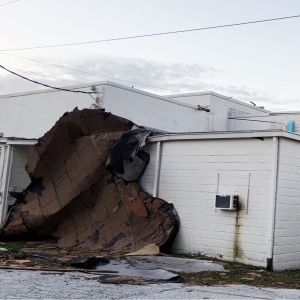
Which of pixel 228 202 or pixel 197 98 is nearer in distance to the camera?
pixel 228 202

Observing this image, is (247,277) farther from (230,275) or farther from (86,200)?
(86,200)

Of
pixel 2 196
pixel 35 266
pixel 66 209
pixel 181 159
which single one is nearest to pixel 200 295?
pixel 35 266

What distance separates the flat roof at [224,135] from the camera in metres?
10.8

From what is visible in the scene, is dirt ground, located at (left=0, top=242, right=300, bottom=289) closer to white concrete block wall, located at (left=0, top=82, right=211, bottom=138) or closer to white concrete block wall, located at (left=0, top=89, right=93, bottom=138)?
white concrete block wall, located at (left=0, top=82, right=211, bottom=138)

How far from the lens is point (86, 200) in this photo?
12750mm

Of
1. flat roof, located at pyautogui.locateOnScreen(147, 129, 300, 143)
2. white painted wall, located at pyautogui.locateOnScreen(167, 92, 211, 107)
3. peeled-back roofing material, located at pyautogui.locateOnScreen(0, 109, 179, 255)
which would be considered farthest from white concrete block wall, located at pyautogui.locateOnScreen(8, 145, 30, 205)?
white painted wall, located at pyautogui.locateOnScreen(167, 92, 211, 107)

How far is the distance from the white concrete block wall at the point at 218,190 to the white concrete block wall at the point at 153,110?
6.14m

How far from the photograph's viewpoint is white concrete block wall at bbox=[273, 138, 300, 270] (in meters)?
10.7

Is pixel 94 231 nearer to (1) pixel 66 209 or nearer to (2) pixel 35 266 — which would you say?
(1) pixel 66 209

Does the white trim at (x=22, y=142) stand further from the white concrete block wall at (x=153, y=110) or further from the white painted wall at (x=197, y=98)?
the white painted wall at (x=197, y=98)

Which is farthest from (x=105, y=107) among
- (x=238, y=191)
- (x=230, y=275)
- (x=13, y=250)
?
(x=230, y=275)

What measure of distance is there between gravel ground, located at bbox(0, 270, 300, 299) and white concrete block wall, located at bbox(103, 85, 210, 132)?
1089cm

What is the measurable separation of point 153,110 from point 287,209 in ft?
31.3

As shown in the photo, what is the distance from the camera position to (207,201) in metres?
11.6
